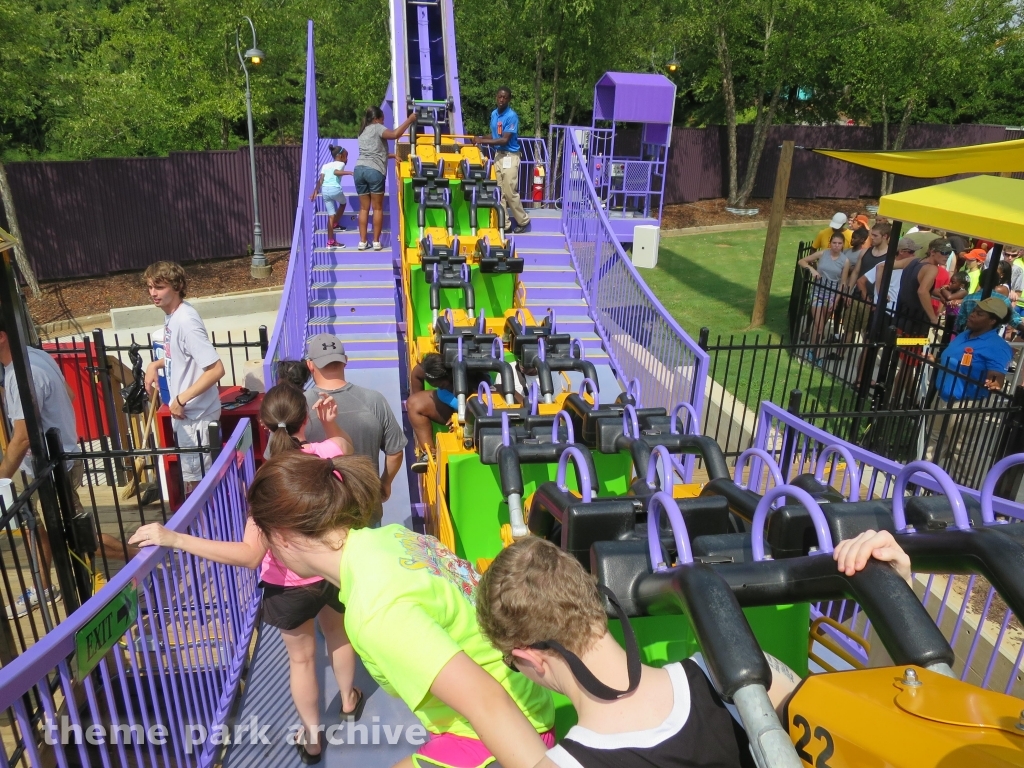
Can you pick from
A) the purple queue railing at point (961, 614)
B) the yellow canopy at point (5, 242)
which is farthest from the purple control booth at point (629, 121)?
the yellow canopy at point (5, 242)

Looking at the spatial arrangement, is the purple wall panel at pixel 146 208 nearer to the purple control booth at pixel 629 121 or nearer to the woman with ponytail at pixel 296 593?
the purple control booth at pixel 629 121

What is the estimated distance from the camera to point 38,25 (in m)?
13.4

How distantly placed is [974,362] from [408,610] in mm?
6314

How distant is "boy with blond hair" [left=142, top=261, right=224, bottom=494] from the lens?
432 cm

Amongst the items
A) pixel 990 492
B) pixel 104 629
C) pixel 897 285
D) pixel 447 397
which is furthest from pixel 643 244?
pixel 104 629

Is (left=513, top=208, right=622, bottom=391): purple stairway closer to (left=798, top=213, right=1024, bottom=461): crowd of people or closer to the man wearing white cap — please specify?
(left=798, top=213, right=1024, bottom=461): crowd of people

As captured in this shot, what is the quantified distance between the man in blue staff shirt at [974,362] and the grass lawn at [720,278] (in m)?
4.66

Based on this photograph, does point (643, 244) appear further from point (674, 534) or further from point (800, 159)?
point (800, 159)

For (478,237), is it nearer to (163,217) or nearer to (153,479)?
(153,479)

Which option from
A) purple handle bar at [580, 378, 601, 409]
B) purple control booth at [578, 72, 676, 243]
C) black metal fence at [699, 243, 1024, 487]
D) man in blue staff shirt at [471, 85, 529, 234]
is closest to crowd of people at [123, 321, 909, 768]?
purple handle bar at [580, 378, 601, 409]

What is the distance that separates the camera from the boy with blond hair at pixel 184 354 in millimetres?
4320

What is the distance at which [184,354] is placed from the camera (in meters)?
4.50

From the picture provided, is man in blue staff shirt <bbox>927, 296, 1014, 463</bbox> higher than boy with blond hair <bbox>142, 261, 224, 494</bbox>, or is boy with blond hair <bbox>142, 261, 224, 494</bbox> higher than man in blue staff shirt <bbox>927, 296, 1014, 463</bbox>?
boy with blond hair <bbox>142, 261, 224, 494</bbox>

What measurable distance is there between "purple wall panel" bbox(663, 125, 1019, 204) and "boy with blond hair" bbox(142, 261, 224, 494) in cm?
2112
